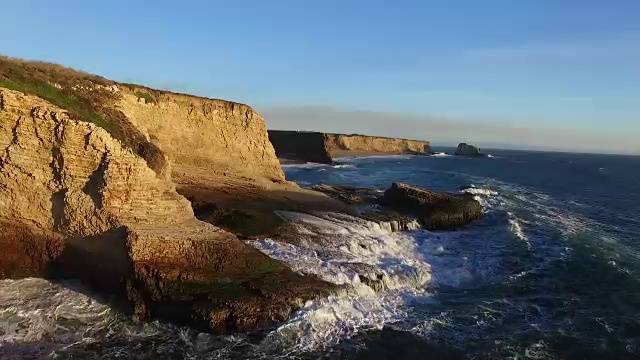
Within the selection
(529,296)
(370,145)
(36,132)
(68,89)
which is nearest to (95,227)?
(36,132)

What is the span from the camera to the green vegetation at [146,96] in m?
25.3

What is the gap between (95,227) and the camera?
49.7 feet

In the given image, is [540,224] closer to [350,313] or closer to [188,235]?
[350,313]

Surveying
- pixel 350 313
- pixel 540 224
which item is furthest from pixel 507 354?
pixel 540 224

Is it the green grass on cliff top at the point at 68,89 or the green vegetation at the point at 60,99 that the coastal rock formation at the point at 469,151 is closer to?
the green grass on cliff top at the point at 68,89

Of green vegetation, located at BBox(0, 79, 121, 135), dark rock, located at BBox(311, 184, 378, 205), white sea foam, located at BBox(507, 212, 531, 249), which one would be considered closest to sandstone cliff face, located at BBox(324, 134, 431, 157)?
dark rock, located at BBox(311, 184, 378, 205)

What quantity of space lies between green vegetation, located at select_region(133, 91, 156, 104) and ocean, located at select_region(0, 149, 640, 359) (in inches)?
403

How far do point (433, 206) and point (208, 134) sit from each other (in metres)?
13.7

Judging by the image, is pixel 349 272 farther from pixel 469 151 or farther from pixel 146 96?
pixel 469 151

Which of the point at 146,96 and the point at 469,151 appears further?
→ the point at 469,151

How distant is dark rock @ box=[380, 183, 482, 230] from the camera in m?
26.8

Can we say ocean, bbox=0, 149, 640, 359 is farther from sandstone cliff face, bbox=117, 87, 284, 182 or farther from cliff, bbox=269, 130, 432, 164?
cliff, bbox=269, 130, 432, 164

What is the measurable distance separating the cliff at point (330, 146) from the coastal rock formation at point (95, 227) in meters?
62.6

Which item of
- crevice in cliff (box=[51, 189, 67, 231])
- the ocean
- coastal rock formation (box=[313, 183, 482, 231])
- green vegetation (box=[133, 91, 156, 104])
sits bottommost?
the ocean
